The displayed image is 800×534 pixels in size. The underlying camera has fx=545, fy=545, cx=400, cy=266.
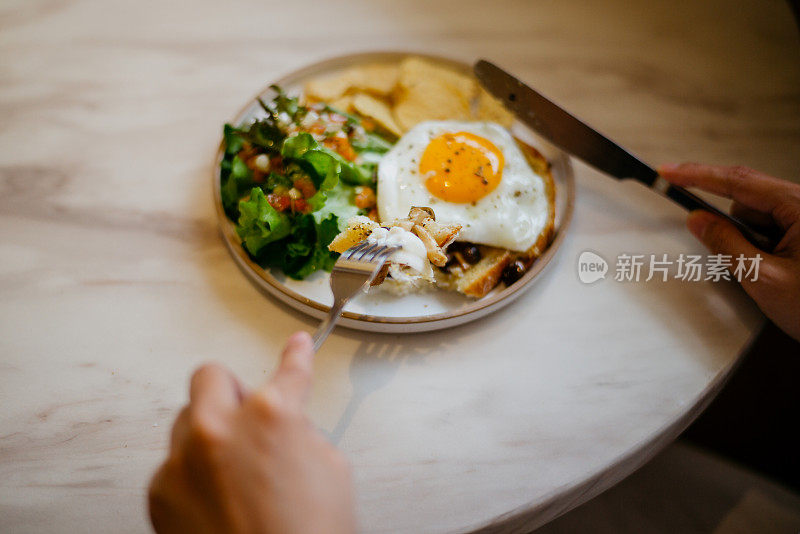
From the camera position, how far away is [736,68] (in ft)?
8.00

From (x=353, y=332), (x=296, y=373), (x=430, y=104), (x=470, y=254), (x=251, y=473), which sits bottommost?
(x=353, y=332)

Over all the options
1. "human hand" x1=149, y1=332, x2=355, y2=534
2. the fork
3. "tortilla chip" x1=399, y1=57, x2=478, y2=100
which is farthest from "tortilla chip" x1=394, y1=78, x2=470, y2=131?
"human hand" x1=149, y1=332, x2=355, y2=534

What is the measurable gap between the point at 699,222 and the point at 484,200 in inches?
29.7

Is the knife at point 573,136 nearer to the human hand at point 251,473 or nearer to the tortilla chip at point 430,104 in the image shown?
the tortilla chip at point 430,104

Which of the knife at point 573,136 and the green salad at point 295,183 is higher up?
the knife at point 573,136

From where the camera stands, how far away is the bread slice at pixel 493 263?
70.6 inches

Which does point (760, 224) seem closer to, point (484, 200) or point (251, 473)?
point (484, 200)

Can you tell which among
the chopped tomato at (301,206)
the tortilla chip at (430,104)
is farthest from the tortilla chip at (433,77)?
the chopped tomato at (301,206)

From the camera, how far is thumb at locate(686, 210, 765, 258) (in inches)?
69.6

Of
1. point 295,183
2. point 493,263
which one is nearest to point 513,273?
point 493,263

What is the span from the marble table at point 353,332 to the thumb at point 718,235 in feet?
0.45

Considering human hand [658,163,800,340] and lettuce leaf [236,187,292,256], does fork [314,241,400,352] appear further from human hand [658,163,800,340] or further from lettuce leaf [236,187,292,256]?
human hand [658,163,800,340]

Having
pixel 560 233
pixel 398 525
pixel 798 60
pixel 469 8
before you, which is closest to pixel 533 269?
pixel 560 233

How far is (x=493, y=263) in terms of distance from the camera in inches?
73.9
